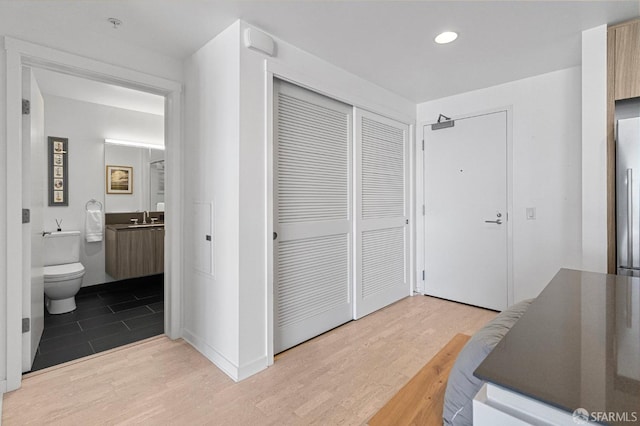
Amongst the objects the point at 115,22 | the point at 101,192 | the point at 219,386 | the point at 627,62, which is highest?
the point at 115,22

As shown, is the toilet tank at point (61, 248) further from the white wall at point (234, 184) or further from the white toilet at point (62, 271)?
the white wall at point (234, 184)

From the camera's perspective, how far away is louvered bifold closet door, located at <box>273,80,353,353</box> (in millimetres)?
2438

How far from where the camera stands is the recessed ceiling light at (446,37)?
7.38 feet

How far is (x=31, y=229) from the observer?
7.09ft

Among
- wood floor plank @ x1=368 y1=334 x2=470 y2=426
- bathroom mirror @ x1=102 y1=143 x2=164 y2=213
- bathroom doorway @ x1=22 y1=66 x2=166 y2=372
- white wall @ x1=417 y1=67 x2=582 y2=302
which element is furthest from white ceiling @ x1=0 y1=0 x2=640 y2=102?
bathroom mirror @ x1=102 y1=143 x2=164 y2=213

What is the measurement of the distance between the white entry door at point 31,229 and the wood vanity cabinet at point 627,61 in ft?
12.6

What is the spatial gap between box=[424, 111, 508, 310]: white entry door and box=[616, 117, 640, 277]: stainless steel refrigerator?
1.24 m

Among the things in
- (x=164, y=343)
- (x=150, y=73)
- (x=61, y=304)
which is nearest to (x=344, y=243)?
(x=164, y=343)

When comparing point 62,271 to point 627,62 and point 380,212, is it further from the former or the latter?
point 627,62

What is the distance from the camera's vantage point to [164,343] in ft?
8.46

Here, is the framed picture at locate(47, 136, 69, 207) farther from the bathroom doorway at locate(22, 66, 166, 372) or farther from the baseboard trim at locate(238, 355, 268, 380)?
the baseboard trim at locate(238, 355, 268, 380)

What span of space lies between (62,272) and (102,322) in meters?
0.67

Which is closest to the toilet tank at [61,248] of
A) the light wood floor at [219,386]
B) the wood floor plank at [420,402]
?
the light wood floor at [219,386]

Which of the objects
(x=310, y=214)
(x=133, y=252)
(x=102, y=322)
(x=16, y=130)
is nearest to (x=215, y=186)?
(x=310, y=214)
